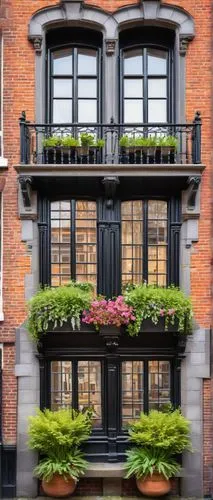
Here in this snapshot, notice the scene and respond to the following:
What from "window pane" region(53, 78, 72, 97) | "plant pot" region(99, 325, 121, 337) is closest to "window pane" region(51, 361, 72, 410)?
"plant pot" region(99, 325, 121, 337)

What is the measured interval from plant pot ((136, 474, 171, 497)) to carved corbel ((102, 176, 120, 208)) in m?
5.45

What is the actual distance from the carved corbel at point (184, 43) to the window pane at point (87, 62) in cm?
185

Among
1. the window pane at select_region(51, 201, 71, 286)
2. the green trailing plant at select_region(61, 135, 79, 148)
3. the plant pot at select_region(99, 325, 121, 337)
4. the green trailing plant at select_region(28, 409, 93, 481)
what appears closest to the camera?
the green trailing plant at select_region(28, 409, 93, 481)

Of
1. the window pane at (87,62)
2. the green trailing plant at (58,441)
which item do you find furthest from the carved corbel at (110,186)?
the green trailing plant at (58,441)

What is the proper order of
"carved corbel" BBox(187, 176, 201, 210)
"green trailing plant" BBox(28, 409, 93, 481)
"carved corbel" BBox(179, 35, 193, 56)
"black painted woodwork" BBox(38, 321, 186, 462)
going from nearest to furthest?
"green trailing plant" BBox(28, 409, 93, 481) < "carved corbel" BBox(187, 176, 201, 210) < "black painted woodwork" BBox(38, 321, 186, 462) < "carved corbel" BBox(179, 35, 193, 56)

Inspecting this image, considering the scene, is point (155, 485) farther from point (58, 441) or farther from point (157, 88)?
point (157, 88)

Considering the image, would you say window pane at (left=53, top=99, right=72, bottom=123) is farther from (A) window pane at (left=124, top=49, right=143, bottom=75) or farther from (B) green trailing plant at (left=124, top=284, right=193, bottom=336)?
(B) green trailing plant at (left=124, top=284, right=193, bottom=336)

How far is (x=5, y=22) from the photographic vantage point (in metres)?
12.0

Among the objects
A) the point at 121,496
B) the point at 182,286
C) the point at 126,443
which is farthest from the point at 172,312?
the point at 121,496

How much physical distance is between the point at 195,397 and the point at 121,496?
8.11 feet

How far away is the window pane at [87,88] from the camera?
12406 mm

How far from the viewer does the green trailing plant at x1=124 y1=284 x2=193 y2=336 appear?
11.2 m

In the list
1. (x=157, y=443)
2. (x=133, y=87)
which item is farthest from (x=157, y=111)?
(x=157, y=443)

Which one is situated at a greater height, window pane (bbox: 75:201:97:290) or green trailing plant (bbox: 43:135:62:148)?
green trailing plant (bbox: 43:135:62:148)
